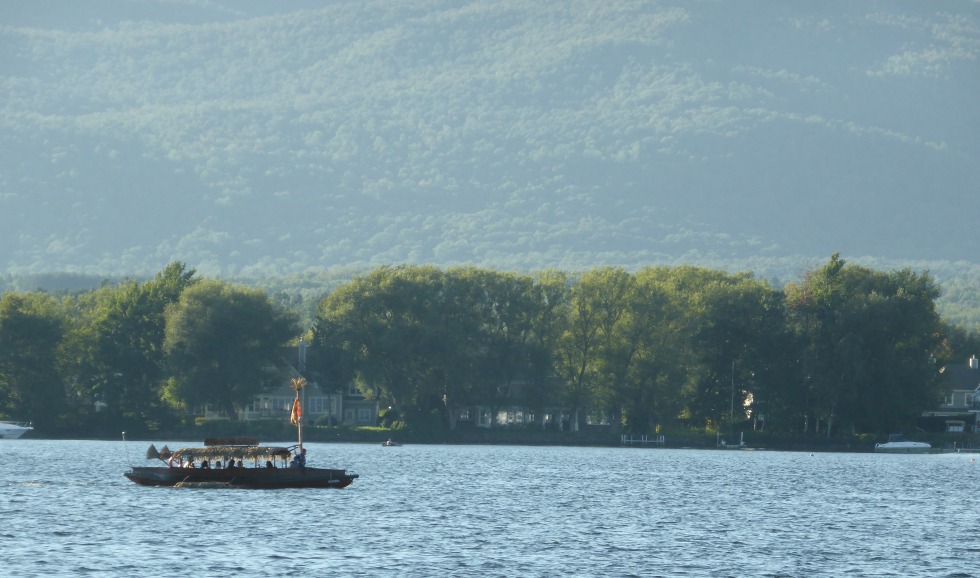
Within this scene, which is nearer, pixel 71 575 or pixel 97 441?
pixel 71 575

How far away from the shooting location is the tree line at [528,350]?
5773 inches

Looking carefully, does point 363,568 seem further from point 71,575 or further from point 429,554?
point 71,575

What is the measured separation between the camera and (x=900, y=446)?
149 metres

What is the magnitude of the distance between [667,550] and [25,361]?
10281cm

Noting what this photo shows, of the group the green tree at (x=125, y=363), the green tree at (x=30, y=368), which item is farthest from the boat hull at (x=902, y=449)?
the green tree at (x=30, y=368)

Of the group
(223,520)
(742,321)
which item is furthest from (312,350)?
(223,520)

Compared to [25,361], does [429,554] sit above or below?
below

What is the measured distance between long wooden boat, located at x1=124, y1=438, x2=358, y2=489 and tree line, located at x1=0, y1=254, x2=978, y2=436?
58227mm

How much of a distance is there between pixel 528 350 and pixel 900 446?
36.0 meters

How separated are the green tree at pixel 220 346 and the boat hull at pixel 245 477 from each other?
58428 mm

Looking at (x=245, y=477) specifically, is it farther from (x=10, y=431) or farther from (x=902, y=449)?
(x=902, y=449)

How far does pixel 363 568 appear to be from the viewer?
5397cm

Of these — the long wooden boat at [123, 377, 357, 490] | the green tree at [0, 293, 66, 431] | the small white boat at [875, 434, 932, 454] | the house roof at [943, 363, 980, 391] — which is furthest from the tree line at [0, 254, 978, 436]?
the long wooden boat at [123, 377, 357, 490]

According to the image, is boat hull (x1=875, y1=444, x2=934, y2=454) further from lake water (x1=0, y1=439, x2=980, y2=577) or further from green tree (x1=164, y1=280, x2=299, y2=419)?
green tree (x1=164, y1=280, x2=299, y2=419)
